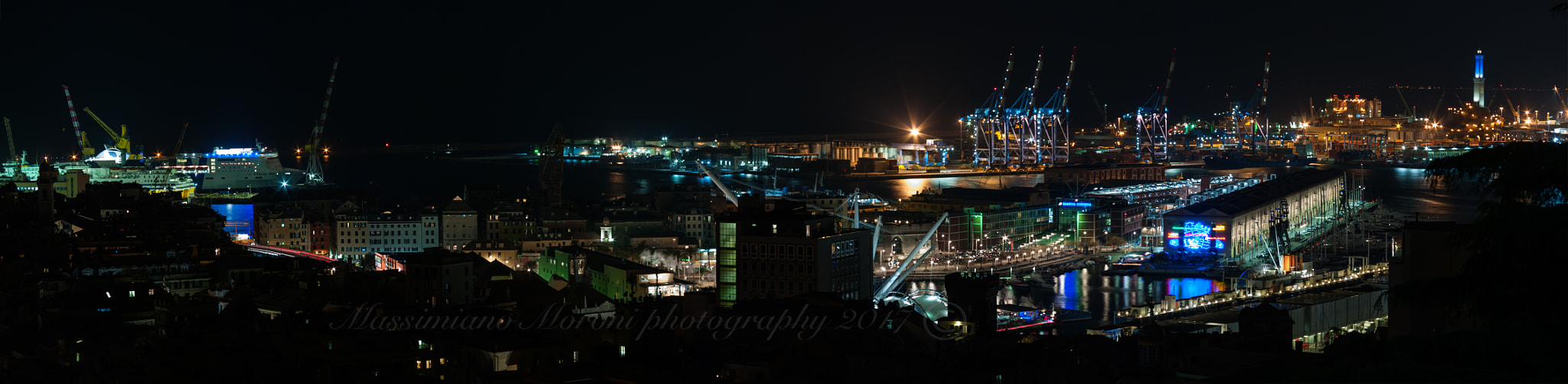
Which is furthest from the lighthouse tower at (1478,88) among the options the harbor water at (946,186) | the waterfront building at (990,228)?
the waterfront building at (990,228)

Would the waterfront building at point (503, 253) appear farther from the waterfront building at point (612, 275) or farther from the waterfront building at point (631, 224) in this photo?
the waterfront building at point (631, 224)

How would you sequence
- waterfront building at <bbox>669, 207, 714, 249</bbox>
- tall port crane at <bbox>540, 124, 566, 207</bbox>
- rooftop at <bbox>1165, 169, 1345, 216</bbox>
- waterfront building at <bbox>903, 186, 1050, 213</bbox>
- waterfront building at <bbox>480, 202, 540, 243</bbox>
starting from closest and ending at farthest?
waterfront building at <bbox>480, 202, 540, 243</bbox> < waterfront building at <bbox>669, 207, 714, 249</bbox> < rooftop at <bbox>1165, 169, 1345, 216</bbox> < waterfront building at <bbox>903, 186, 1050, 213</bbox> < tall port crane at <bbox>540, 124, 566, 207</bbox>

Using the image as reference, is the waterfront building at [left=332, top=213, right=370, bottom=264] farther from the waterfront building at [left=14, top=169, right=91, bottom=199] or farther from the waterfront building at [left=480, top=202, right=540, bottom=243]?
the waterfront building at [left=14, top=169, right=91, bottom=199]

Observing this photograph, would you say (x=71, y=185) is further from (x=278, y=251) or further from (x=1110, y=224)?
(x=1110, y=224)

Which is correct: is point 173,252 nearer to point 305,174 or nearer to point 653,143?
point 305,174

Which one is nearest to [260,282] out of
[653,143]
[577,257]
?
[577,257]

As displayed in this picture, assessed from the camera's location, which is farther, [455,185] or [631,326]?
[455,185]

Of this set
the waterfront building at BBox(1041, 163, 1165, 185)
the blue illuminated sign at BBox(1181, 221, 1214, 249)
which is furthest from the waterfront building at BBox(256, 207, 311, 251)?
the waterfront building at BBox(1041, 163, 1165, 185)
